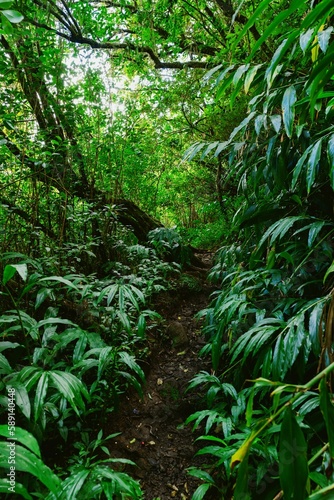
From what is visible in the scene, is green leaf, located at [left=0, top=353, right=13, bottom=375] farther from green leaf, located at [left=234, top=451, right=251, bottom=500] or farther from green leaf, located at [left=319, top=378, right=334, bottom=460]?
green leaf, located at [left=319, top=378, right=334, bottom=460]

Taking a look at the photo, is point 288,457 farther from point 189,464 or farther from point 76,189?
point 76,189

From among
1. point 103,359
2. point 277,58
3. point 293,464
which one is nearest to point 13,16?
point 277,58

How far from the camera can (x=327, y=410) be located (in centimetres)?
40

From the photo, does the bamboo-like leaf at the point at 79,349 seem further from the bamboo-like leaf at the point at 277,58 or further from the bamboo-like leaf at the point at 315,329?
the bamboo-like leaf at the point at 277,58

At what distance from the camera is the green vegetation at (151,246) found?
918mm

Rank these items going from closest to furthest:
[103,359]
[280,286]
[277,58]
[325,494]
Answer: [325,494] → [277,58] → [103,359] → [280,286]

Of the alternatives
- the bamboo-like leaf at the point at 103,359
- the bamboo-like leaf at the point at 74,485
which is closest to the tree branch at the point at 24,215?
the bamboo-like leaf at the point at 103,359

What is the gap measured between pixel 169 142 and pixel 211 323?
433cm

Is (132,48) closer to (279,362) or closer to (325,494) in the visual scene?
(279,362)

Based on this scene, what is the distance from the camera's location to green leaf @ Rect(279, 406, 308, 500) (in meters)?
0.37

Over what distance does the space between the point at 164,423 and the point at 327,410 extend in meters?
1.63

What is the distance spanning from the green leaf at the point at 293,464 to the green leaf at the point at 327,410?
0.03m

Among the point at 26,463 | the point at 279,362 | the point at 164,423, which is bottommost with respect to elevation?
the point at 164,423

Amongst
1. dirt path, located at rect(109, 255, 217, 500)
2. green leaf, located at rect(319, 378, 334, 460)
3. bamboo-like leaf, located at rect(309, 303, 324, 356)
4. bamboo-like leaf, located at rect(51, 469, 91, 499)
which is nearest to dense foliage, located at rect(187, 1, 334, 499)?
bamboo-like leaf, located at rect(309, 303, 324, 356)
